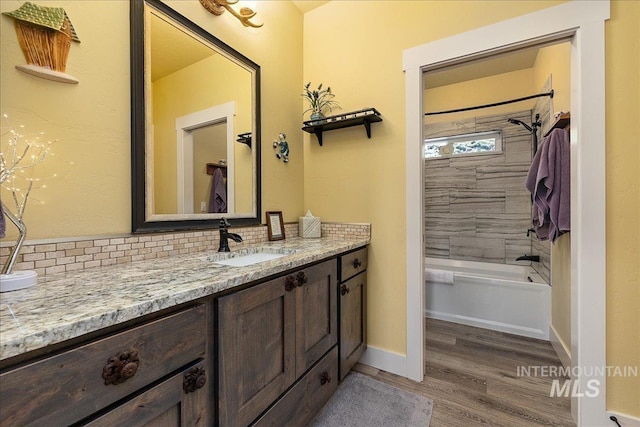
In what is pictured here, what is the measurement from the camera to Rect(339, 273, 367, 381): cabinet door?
1.58 metres

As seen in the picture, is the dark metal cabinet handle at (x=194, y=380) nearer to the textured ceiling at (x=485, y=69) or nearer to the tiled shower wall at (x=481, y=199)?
the textured ceiling at (x=485, y=69)

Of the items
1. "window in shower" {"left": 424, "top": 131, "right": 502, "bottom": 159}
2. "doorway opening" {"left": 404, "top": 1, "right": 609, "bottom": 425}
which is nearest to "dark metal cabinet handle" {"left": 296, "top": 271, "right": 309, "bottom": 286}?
"doorway opening" {"left": 404, "top": 1, "right": 609, "bottom": 425}

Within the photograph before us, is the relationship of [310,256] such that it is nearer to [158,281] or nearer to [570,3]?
[158,281]

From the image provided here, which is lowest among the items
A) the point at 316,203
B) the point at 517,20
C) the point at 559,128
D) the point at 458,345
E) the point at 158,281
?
the point at 458,345

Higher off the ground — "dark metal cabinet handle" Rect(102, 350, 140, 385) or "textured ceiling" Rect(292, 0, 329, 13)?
"textured ceiling" Rect(292, 0, 329, 13)

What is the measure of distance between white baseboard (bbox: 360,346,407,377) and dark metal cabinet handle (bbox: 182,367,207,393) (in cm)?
143

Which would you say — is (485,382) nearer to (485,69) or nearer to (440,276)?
(440,276)

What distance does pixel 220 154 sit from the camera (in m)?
1.60

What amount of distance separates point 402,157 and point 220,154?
1.18 meters

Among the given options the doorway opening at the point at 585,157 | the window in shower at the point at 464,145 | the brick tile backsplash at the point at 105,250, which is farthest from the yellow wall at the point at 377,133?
the window in shower at the point at 464,145

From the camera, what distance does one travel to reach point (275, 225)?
Result: 1.92 metres

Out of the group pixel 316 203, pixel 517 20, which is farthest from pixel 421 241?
pixel 517 20

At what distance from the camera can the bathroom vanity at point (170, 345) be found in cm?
50

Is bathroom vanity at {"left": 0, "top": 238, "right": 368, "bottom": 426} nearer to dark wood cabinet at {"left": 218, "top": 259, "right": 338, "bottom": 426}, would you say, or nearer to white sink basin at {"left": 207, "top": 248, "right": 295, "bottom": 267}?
dark wood cabinet at {"left": 218, "top": 259, "right": 338, "bottom": 426}
